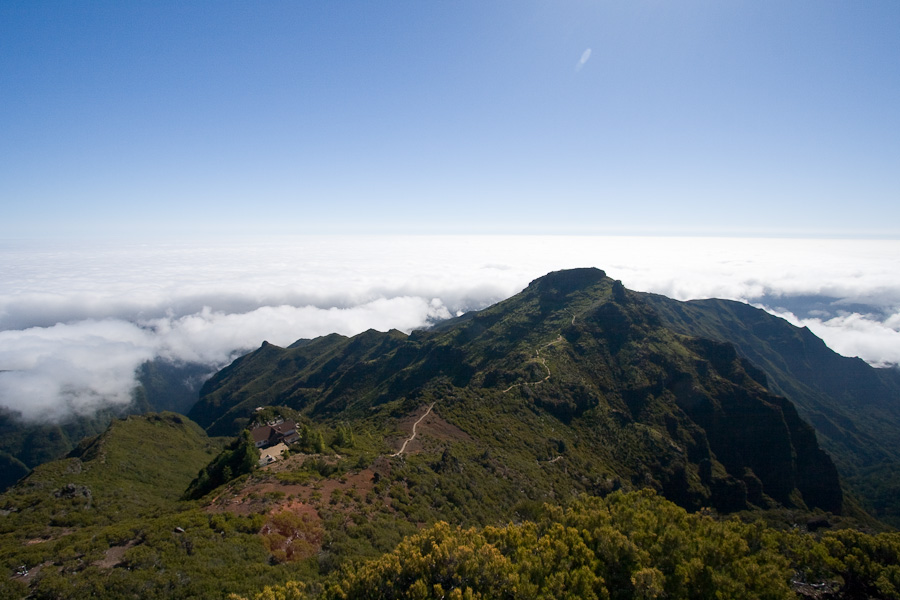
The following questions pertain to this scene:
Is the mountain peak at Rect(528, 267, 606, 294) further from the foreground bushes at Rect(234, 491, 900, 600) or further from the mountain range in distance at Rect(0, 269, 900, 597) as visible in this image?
the foreground bushes at Rect(234, 491, 900, 600)

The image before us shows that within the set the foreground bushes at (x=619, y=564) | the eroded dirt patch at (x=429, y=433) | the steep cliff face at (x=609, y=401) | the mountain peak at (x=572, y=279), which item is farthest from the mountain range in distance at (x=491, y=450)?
the foreground bushes at (x=619, y=564)

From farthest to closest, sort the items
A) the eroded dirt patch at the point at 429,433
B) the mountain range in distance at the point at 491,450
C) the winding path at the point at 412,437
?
the eroded dirt patch at the point at 429,433 → the winding path at the point at 412,437 → the mountain range in distance at the point at 491,450

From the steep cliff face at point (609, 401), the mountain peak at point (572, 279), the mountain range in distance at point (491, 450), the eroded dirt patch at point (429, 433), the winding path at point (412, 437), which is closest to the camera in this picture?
the mountain range in distance at point (491, 450)

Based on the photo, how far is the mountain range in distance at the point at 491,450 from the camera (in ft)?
112

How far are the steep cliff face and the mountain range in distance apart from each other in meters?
0.52

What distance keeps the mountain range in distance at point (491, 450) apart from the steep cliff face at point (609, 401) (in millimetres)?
523

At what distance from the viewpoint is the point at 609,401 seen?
100625 mm

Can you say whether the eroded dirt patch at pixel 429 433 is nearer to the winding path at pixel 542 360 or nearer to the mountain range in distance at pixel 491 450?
the mountain range in distance at pixel 491 450

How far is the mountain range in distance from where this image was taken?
34.2 metres

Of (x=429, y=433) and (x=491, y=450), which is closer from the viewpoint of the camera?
(x=491, y=450)

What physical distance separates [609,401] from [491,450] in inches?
1999

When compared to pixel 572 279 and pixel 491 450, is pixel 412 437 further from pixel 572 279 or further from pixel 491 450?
pixel 572 279

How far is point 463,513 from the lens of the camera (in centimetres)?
4450

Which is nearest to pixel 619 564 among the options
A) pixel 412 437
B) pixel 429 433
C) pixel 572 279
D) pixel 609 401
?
pixel 412 437
